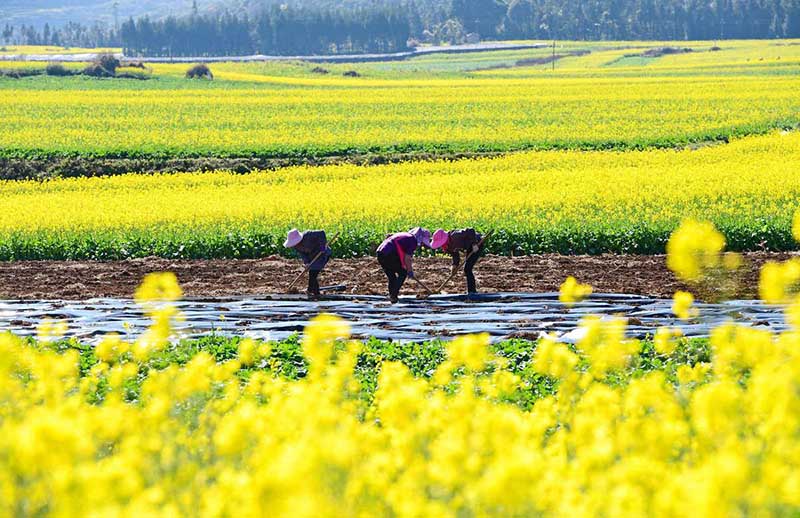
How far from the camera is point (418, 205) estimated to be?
2538cm

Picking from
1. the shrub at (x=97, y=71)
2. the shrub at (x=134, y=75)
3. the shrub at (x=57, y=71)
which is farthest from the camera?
the shrub at (x=57, y=71)

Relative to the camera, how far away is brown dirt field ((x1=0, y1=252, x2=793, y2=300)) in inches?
726

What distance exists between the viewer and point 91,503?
400 centimetres

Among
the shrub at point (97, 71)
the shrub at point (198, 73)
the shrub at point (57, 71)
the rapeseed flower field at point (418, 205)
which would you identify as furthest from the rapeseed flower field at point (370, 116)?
the rapeseed flower field at point (418, 205)

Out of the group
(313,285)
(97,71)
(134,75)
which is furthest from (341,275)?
(97,71)

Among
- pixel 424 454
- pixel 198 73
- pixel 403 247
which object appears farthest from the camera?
pixel 198 73

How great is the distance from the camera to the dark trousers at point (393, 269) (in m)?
16.1

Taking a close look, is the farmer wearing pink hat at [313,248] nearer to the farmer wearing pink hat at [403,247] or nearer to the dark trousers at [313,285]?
the dark trousers at [313,285]

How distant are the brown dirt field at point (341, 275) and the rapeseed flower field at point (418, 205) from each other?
0.75 meters

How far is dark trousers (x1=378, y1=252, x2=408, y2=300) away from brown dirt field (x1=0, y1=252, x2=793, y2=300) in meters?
1.68

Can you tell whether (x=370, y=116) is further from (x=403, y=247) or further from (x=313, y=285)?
(x=403, y=247)

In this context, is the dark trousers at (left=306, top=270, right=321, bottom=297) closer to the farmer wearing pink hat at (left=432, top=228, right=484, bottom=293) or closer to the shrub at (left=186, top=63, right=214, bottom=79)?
the farmer wearing pink hat at (left=432, top=228, right=484, bottom=293)

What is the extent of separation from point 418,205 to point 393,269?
915 cm

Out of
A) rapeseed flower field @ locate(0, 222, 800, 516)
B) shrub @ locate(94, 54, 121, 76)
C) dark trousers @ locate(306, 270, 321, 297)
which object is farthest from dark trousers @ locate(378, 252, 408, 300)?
shrub @ locate(94, 54, 121, 76)
